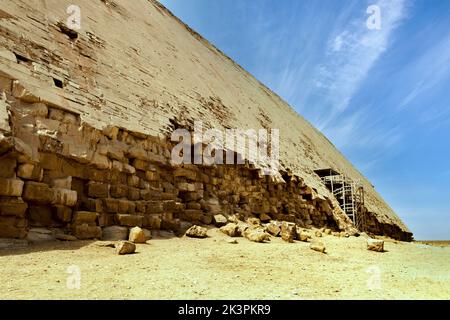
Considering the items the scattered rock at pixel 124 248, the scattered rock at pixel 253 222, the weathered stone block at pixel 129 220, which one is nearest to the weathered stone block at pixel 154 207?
the weathered stone block at pixel 129 220

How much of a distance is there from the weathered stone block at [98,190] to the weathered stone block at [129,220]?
0.48 meters

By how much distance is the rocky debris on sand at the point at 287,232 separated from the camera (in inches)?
304

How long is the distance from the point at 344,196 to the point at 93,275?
50.0 feet

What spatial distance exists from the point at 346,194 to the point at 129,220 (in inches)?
549

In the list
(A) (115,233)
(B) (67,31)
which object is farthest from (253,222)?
(B) (67,31)

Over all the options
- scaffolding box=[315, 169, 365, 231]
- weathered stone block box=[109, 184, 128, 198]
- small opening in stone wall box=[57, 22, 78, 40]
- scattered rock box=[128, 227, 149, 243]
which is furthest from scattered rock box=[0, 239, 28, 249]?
scaffolding box=[315, 169, 365, 231]

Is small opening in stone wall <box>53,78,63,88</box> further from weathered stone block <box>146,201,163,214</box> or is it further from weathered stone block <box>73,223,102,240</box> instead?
weathered stone block <box>146,201,163,214</box>

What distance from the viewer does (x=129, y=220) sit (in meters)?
6.20

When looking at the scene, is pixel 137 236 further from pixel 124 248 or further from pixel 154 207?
pixel 154 207

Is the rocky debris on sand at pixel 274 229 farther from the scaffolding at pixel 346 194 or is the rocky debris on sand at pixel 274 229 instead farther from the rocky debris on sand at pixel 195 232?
the scaffolding at pixel 346 194

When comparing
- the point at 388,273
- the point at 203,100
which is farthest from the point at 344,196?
the point at 388,273

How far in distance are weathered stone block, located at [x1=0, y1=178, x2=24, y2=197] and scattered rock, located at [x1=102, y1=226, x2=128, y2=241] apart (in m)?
1.55

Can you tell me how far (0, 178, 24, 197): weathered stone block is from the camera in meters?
4.64

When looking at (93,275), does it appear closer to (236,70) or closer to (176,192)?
(176,192)
